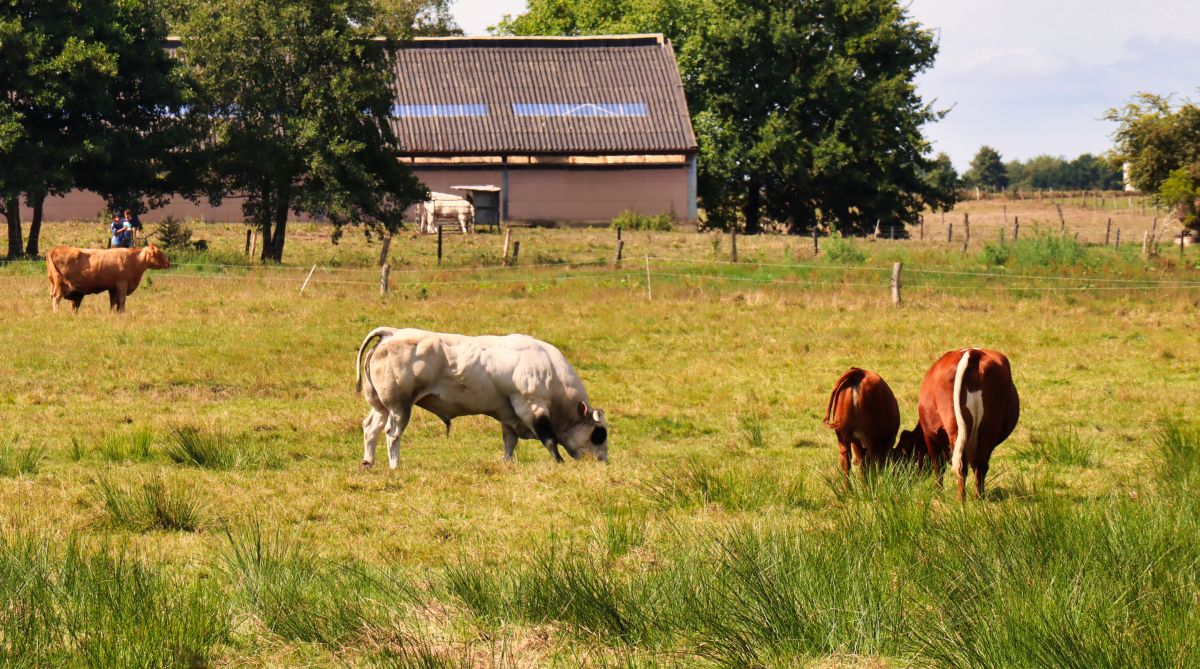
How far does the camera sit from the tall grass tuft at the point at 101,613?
18.3 ft

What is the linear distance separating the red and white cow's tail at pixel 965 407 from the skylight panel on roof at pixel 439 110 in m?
42.7

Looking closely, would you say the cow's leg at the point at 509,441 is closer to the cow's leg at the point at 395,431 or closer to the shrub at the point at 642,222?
the cow's leg at the point at 395,431

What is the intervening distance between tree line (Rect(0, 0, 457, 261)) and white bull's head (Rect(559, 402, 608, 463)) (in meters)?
21.4

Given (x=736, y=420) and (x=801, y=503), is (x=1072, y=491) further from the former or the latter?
(x=736, y=420)

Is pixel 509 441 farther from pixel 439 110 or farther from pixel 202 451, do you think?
pixel 439 110

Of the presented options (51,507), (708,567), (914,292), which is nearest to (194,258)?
(914,292)

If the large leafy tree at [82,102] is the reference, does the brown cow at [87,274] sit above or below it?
below

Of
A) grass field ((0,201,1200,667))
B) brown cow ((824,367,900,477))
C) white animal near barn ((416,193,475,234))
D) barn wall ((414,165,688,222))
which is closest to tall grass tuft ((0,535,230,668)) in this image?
grass field ((0,201,1200,667))

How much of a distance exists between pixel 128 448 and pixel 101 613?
632 centimetres

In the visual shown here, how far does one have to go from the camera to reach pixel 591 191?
5022cm

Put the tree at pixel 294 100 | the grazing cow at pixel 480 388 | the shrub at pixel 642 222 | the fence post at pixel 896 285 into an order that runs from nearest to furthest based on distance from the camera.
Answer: the grazing cow at pixel 480 388 < the fence post at pixel 896 285 < the tree at pixel 294 100 < the shrub at pixel 642 222

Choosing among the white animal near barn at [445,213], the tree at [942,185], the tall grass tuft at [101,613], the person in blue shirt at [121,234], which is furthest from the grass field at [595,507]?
the tree at [942,185]

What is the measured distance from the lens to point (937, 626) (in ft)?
18.9

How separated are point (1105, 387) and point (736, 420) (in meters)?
5.76
